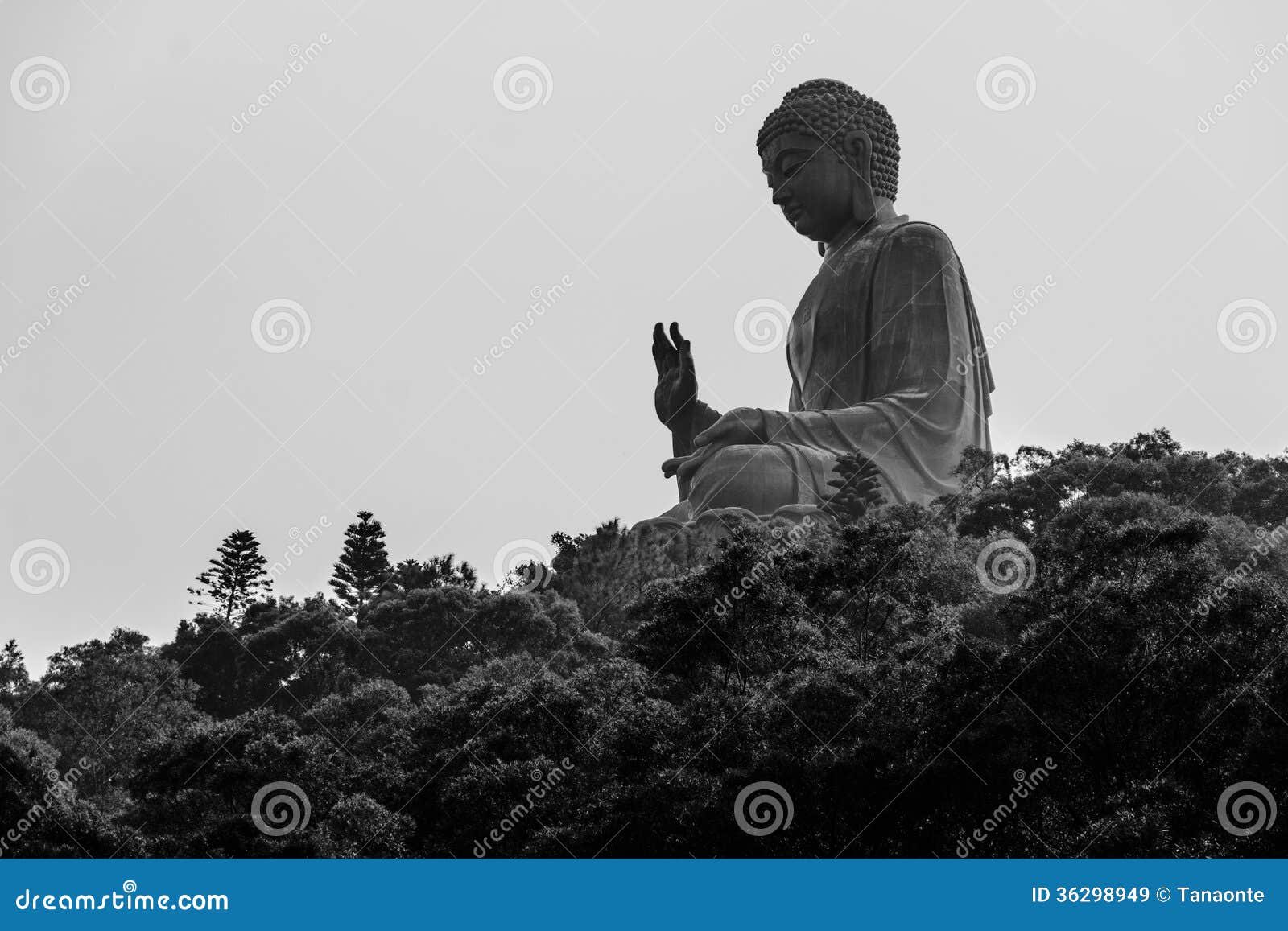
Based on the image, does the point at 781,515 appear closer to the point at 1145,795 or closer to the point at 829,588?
the point at 829,588

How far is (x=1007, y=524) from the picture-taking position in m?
18.0

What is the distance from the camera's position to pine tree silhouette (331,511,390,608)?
2997 cm

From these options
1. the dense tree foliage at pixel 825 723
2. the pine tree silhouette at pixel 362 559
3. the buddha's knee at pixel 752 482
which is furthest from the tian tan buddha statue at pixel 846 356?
the pine tree silhouette at pixel 362 559

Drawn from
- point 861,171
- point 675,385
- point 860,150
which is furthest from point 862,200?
point 675,385

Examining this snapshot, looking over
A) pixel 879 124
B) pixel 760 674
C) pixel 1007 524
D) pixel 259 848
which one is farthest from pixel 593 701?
pixel 879 124

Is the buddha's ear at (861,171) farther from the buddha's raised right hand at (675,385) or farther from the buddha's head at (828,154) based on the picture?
the buddha's raised right hand at (675,385)

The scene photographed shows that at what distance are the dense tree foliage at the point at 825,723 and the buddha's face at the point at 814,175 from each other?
3594mm

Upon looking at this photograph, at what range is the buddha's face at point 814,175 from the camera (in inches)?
789

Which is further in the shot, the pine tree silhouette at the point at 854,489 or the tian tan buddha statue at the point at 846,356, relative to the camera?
the tian tan buddha statue at the point at 846,356

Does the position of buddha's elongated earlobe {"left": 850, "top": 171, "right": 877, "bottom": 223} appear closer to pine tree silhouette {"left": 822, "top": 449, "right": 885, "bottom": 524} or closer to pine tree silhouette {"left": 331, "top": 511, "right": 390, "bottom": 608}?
pine tree silhouette {"left": 822, "top": 449, "right": 885, "bottom": 524}

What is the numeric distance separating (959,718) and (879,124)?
10.5m

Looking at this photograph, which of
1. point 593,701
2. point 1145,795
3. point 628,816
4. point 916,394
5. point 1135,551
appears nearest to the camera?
point 1145,795

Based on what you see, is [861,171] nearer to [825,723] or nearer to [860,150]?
[860,150]

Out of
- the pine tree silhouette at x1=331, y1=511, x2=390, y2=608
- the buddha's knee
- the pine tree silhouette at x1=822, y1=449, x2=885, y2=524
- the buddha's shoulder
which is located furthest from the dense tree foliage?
the pine tree silhouette at x1=331, y1=511, x2=390, y2=608
